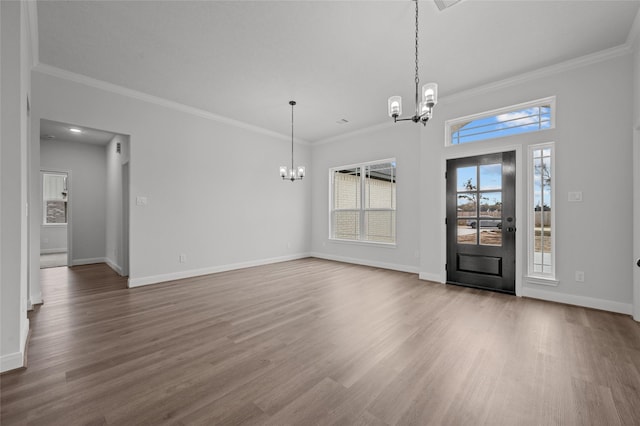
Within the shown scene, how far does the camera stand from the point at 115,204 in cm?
581

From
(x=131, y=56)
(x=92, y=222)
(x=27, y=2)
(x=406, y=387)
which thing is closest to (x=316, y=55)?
(x=131, y=56)

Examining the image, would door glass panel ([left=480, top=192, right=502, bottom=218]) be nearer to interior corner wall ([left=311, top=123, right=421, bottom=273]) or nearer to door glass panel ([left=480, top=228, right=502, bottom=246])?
door glass panel ([left=480, top=228, right=502, bottom=246])

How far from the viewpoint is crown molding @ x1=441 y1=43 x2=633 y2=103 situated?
10.3 ft

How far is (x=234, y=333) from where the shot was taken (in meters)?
2.60

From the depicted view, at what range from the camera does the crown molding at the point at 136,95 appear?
3.54 meters

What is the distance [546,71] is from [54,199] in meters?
12.2

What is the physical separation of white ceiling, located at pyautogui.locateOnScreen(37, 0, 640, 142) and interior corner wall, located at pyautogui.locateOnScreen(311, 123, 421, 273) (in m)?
1.38

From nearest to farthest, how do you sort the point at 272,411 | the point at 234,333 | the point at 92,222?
the point at 272,411, the point at 234,333, the point at 92,222

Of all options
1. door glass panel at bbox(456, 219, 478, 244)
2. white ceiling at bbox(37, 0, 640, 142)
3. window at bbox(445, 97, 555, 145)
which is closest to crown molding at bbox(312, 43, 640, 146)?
white ceiling at bbox(37, 0, 640, 142)

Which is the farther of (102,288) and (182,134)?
(182,134)

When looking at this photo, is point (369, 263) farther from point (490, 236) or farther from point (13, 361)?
point (13, 361)

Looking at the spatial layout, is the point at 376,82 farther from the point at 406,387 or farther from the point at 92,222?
the point at 92,222

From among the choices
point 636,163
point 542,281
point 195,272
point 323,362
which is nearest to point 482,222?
point 542,281

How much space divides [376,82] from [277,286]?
3.46 metres
